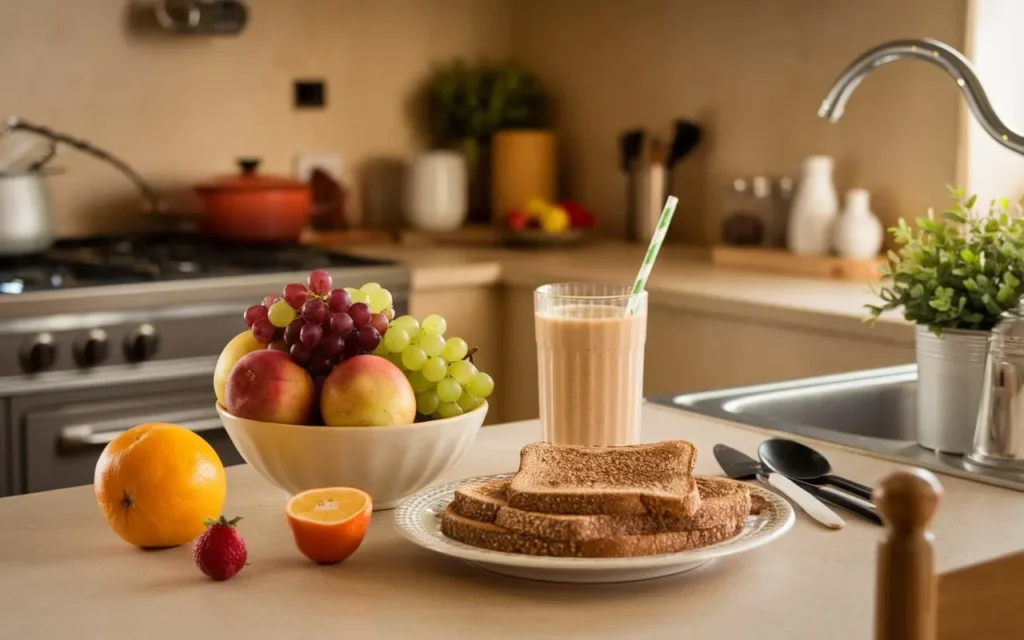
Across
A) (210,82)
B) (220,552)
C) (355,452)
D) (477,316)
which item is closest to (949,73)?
(355,452)

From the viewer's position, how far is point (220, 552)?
3.30 ft

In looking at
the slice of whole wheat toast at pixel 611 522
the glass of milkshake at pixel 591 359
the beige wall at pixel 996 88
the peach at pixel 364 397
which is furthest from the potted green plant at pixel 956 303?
the beige wall at pixel 996 88

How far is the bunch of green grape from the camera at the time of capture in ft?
3.97

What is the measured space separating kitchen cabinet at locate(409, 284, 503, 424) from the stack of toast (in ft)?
6.39

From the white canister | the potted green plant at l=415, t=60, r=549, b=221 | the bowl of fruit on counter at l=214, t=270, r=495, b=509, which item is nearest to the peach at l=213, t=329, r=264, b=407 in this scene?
the bowl of fruit on counter at l=214, t=270, r=495, b=509

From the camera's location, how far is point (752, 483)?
50.1 inches

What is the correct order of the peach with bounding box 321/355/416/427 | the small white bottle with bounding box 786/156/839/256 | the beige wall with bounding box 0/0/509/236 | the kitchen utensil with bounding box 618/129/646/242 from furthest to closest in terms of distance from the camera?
the kitchen utensil with bounding box 618/129/646/242, the beige wall with bounding box 0/0/509/236, the small white bottle with bounding box 786/156/839/256, the peach with bounding box 321/355/416/427

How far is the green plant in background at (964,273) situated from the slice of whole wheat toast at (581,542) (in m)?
0.47

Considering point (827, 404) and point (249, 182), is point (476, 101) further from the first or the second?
point (827, 404)

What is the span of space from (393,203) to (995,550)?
2.97 metres

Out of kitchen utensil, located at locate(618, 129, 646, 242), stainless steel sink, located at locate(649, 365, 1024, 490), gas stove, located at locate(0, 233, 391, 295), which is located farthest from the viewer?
kitchen utensil, located at locate(618, 129, 646, 242)

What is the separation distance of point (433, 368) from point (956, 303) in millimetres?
561

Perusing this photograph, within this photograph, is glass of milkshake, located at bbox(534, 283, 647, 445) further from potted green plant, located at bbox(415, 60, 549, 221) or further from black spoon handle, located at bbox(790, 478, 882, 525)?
potted green plant, located at bbox(415, 60, 549, 221)

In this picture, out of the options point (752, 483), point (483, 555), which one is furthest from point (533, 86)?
point (483, 555)
